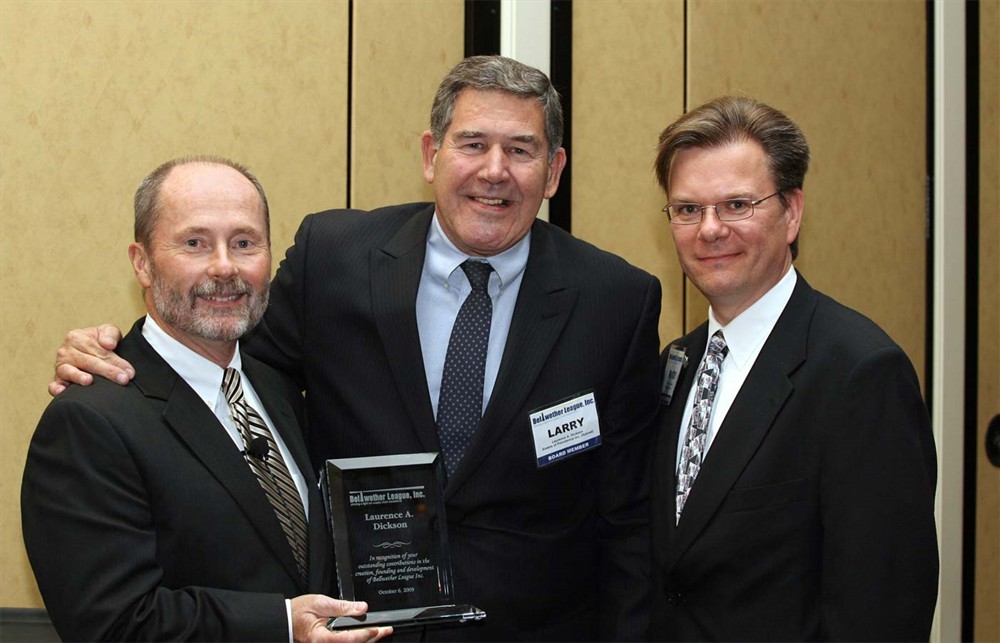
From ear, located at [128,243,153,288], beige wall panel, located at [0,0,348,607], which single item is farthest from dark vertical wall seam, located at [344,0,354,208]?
ear, located at [128,243,153,288]

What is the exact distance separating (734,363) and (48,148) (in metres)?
2.16

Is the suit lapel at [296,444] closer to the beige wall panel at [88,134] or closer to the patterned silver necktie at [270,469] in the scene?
the patterned silver necktie at [270,469]

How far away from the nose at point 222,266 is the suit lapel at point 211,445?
0.23 m

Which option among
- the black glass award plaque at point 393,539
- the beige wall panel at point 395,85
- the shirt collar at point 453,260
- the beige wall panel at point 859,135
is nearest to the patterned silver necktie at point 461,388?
the shirt collar at point 453,260

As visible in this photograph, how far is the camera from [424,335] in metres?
2.53

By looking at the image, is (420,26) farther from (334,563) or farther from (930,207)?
(930,207)

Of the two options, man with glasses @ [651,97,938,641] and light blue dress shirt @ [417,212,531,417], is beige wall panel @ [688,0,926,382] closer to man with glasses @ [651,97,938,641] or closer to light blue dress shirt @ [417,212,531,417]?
man with glasses @ [651,97,938,641]

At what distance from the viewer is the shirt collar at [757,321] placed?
237 centimetres

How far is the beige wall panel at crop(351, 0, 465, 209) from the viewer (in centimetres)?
345

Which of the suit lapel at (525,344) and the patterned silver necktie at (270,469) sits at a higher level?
the suit lapel at (525,344)

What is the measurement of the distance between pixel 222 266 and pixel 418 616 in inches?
33.3

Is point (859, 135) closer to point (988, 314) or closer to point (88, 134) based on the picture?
point (988, 314)

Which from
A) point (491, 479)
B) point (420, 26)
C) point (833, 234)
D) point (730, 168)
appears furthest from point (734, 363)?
point (833, 234)

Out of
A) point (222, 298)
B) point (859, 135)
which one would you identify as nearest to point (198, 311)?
point (222, 298)
